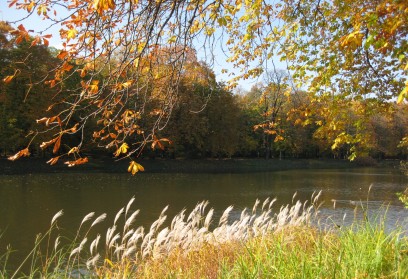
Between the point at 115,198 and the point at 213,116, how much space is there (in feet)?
83.0

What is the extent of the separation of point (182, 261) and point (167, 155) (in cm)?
3683

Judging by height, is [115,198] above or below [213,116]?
below

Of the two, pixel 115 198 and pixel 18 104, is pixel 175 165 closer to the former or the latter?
pixel 18 104

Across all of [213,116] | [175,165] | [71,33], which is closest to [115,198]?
[71,33]

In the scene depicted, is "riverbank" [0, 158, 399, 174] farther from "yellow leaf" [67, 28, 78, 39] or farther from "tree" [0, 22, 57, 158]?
"yellow leaf" [67, 28, 78, 39]

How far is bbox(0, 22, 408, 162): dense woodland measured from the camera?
5852 millimetres

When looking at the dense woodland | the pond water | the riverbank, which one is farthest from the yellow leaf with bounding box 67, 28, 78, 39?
the riverbank

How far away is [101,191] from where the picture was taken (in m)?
19.5

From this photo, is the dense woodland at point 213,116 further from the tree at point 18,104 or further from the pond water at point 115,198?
the pond water at point 115,198

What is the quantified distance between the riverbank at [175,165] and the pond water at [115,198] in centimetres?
304

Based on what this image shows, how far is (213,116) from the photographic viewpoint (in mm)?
41656

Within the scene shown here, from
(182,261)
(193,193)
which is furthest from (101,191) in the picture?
(182,261)

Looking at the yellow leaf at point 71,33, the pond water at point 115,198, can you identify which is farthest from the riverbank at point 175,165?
the yellow leaf at point 71,33

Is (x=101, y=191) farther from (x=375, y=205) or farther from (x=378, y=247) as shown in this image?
(x=378, y=247)
